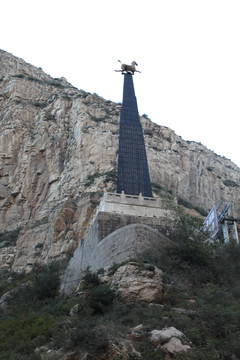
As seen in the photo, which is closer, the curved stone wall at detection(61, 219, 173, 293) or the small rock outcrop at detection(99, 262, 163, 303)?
the small rock outcrop at detection(99, 262, 163, 303)

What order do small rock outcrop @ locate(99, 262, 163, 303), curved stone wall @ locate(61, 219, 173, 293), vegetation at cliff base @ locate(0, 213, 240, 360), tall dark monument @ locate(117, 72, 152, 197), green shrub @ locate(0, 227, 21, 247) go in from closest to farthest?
vegetation at cliff base @ locate(0, 213, 240, 360) < small rock outcrop @ locate(99, 262, 163, 303) < curved stone wall @ locate(61, 219, 173, 293) < tall dark monument @ locate(117, 72, 152, 197) < green shrub @ locate(0, 227, 21, 247)

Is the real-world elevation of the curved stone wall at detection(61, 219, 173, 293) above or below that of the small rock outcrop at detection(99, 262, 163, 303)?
above

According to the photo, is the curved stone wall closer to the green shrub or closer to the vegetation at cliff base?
the vegetation at cliff base

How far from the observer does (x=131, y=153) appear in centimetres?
3300

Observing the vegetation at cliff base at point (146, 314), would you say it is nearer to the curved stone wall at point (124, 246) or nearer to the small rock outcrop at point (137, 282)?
the small rock outcrop at point (137, 282)

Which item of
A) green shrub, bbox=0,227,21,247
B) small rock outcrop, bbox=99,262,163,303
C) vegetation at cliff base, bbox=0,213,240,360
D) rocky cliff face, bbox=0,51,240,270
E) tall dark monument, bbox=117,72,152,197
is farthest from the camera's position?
green shrub, bbox=0,227,21,247

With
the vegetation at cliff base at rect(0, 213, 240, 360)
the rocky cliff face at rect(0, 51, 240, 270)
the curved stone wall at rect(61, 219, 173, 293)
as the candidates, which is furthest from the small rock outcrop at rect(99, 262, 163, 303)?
the rocky cliff face at rect(0, 51, 240, 270)

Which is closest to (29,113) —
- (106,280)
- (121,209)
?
(121,209)

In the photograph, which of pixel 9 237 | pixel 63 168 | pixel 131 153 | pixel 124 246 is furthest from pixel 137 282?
pixel 63 168

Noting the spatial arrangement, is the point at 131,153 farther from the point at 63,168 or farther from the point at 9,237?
the point at 9,237

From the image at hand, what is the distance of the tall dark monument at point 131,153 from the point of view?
30.1 metres

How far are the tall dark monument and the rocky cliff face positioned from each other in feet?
10.9

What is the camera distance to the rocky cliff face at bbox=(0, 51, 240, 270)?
33.1 m

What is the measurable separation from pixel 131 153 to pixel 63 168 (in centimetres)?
1124
